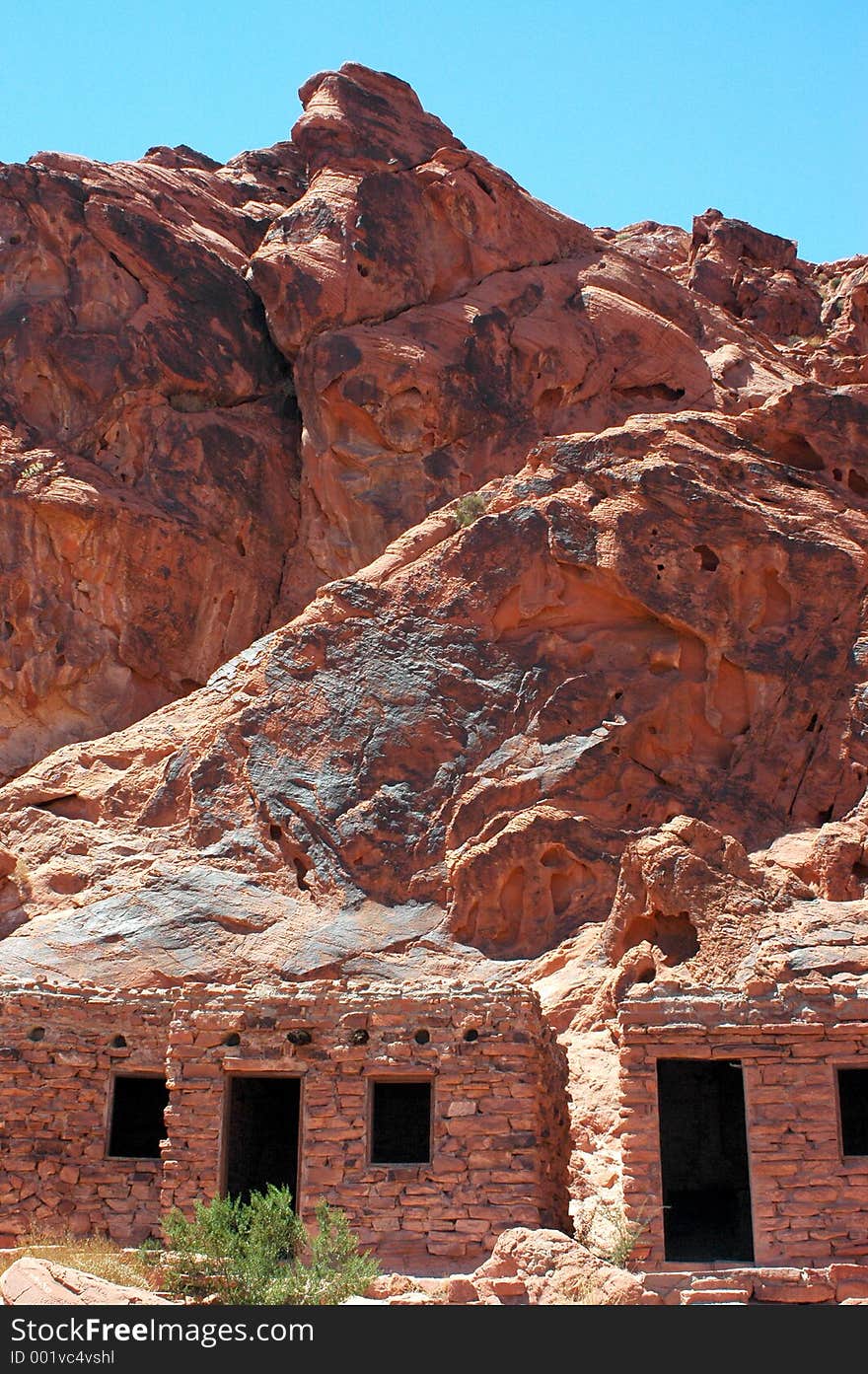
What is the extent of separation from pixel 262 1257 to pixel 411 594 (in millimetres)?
17652

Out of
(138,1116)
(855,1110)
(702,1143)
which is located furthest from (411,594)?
(855,1110)

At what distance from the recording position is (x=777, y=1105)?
14.7 m

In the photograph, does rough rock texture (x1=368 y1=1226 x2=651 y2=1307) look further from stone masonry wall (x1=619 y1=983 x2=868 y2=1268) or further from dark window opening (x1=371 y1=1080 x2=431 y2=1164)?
dark window opening (x1=371 y1=1080 x2=431 y2=1164)

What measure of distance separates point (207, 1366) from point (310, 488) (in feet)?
98.2

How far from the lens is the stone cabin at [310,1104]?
1544cm

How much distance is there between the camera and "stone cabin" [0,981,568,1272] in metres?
15.4

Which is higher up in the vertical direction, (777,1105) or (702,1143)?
(777,1105)

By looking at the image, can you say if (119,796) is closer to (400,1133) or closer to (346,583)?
(346,583)

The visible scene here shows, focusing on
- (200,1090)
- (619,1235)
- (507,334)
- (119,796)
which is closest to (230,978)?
(119,796)

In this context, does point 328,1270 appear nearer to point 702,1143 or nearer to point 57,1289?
point 57,1289

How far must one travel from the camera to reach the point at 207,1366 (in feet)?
31.9

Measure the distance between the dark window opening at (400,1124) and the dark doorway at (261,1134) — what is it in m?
1.00

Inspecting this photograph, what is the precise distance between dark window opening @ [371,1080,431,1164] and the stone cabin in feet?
6.07

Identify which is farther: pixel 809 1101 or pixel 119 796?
pixel 119 796
